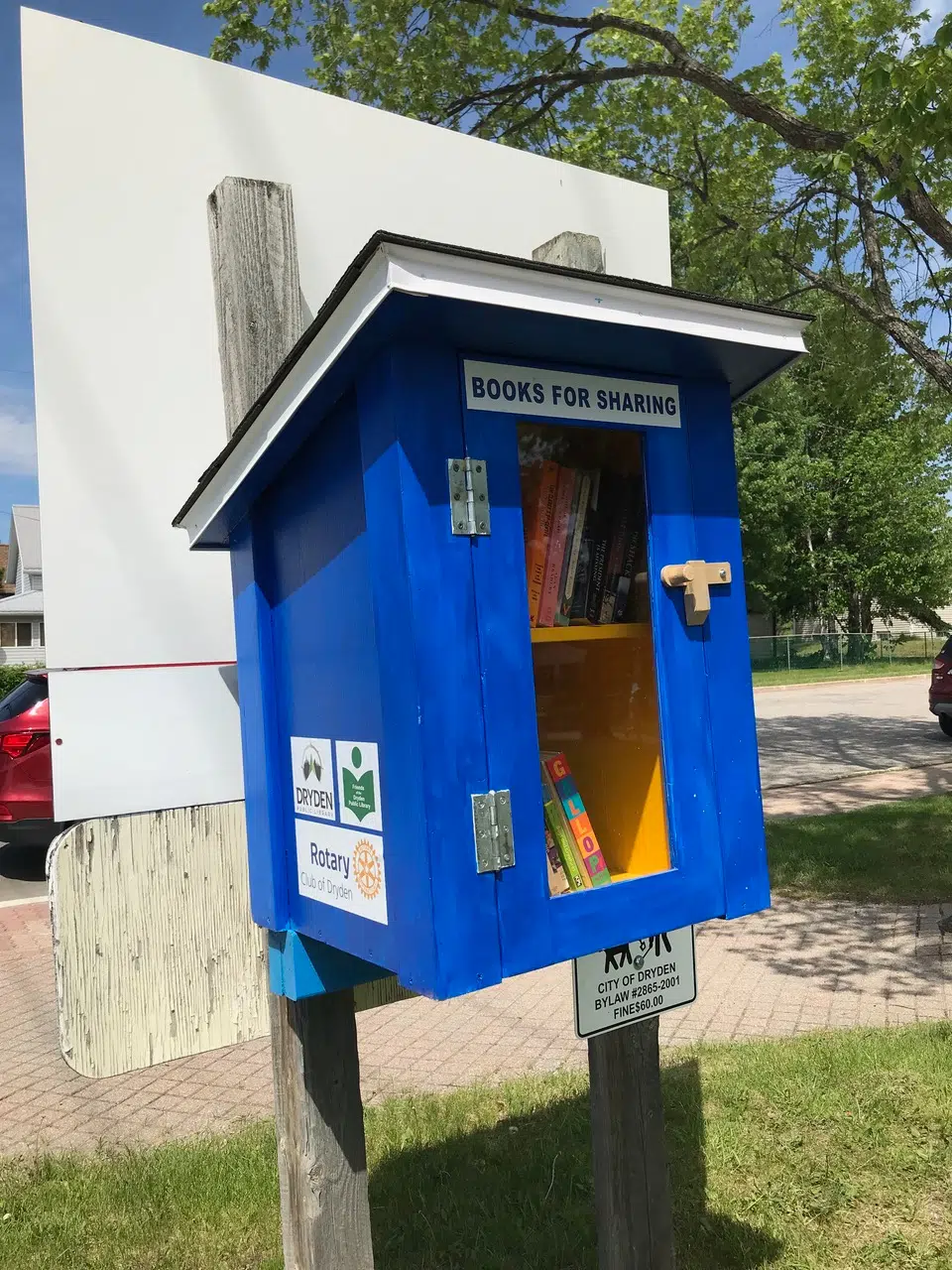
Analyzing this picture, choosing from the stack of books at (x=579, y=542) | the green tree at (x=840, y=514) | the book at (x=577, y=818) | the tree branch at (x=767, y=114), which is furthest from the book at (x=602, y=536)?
the green tree at (x=840, y=514)

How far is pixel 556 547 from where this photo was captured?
186 cm

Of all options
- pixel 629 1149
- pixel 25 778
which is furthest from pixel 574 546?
pixel 25 778

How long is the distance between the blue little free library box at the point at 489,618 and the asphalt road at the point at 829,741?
7085mm

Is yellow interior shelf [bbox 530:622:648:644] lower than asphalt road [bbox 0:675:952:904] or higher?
higher

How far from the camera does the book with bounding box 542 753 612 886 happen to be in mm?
1837

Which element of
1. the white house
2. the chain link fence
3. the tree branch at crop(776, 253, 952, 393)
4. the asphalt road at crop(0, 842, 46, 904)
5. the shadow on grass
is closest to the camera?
the shadow on grass

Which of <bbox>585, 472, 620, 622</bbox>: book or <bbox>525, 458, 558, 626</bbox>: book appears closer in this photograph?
<bbox>525, 458, 558, 626</bbox>: book

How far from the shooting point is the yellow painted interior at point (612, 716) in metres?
1.86

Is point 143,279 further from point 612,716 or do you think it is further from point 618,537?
point 612,716

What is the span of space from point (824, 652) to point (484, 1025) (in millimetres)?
29588

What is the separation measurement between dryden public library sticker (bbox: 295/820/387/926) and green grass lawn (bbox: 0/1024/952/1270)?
178 cm

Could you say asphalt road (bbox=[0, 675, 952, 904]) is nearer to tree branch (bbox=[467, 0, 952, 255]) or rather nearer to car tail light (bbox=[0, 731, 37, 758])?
car tail light (bbox=[0, 731, 37, 758])

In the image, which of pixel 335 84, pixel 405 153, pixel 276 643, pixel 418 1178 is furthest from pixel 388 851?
pixel 335 84

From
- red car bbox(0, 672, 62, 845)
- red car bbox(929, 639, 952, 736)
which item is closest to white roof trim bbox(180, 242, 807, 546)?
red car bbox(0, 672, 62, 845)
